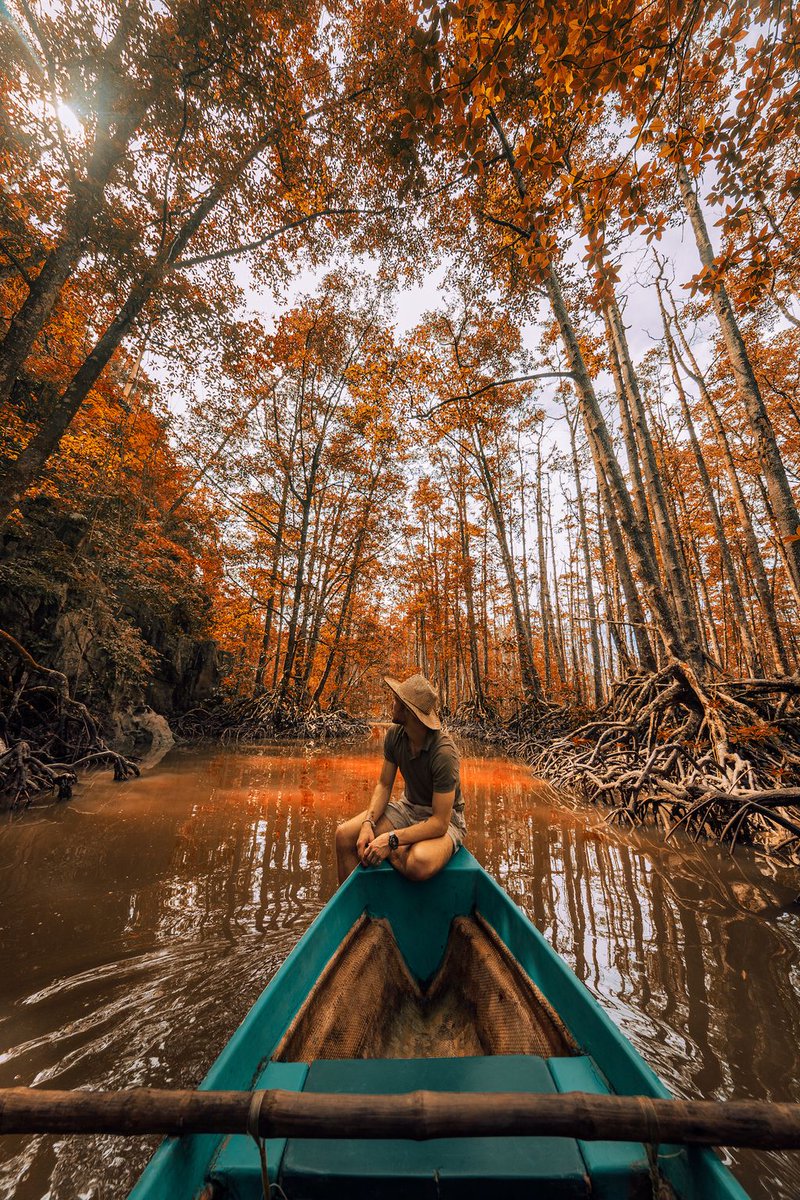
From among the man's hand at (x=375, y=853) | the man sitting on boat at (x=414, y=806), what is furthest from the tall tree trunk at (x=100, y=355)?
the man's hand at (x=375, y=853)

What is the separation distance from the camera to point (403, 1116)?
33.2 inches

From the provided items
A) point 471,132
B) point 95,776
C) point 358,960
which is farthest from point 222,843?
point 471,132

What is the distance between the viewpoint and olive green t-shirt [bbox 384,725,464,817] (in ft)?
8.95

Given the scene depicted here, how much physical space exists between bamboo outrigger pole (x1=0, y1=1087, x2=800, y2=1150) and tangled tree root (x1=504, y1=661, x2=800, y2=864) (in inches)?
157

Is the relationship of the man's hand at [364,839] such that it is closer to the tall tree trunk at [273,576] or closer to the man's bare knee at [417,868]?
the man's bare knee at [417,868]

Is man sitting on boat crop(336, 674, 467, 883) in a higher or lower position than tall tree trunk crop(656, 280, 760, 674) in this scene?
lower

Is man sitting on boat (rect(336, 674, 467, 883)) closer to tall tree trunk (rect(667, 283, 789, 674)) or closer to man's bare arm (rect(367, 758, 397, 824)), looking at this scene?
man's bare arm (rect(367, 758, 397, 824))

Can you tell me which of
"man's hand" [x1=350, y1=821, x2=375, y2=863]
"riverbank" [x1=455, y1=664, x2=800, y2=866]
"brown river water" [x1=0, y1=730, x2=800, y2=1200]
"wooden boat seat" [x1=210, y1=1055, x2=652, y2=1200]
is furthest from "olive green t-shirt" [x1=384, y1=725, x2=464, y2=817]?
"riverbank" [x1=455, y1=664, x2=800, y2=866]

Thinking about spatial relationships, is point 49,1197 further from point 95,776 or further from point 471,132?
point 95,776

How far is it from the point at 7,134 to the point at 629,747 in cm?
1233

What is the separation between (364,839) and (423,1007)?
0.82 m

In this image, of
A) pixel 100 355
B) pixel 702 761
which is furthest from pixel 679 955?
pixel 100 355

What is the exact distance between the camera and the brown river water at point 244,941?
176 centimetres

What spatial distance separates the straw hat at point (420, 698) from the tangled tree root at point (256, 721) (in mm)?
11103
